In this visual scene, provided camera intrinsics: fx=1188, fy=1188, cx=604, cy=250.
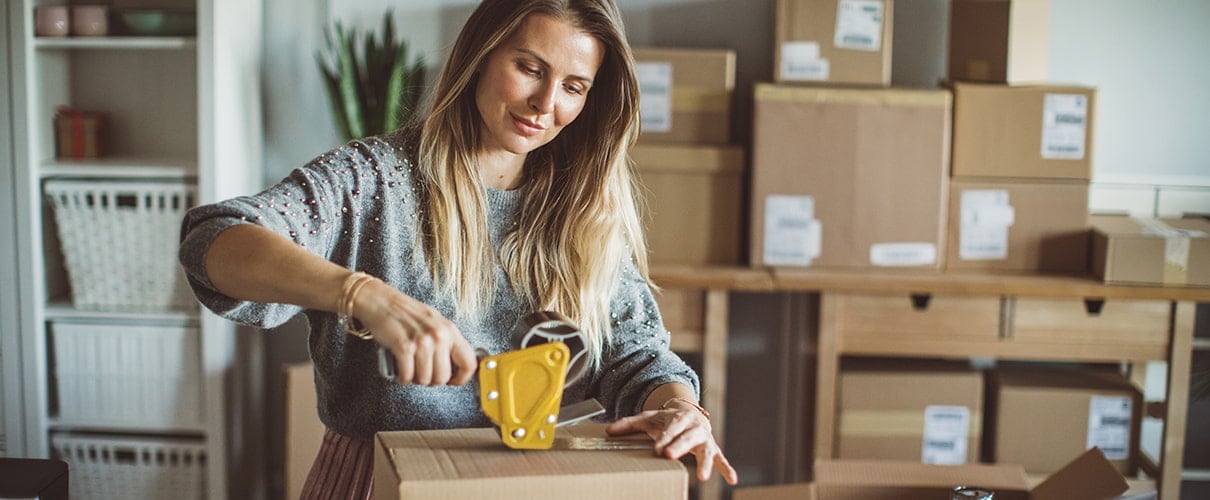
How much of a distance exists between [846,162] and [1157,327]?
0.83 m

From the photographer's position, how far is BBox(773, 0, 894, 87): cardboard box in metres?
2.90

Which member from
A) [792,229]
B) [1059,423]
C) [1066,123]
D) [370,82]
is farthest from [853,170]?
[370,82]

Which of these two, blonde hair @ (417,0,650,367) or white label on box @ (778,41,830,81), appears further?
white label on box @ (778,41,830,81)

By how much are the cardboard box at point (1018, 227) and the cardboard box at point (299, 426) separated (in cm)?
165

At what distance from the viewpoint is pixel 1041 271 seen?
9.68 feet

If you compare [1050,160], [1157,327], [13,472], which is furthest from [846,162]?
[13,472]

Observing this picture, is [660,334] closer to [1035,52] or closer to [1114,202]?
[1035,52]

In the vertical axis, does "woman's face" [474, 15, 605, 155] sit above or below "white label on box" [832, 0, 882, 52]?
below

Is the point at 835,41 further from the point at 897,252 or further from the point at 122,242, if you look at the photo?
the point at 122,242

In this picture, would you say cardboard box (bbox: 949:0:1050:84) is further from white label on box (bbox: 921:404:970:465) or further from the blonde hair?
the blonde hair

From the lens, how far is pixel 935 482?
6.23 feet

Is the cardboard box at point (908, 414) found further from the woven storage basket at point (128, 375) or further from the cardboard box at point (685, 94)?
the woven storage basket at point (128, 375)

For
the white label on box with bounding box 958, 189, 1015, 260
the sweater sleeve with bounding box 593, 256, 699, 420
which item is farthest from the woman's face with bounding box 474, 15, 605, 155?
the white label on box with bounding box 958, 189, 1015, 260

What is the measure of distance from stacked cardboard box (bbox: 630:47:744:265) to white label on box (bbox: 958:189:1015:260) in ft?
1.82
